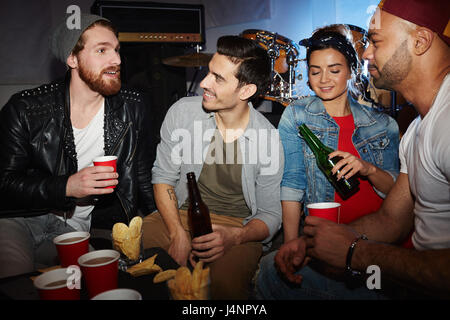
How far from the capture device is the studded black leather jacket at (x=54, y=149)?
6.39 feet

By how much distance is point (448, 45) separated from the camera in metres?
1.40

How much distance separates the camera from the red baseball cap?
1.38 m

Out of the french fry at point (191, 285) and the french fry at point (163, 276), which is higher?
the french fry at point (191, 285)

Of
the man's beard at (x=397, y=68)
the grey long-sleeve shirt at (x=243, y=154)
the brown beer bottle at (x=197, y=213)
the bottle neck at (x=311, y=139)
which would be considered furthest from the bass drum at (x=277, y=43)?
the brown beer bottle at (x=197, y=213)

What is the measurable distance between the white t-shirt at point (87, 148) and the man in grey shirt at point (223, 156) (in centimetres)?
40

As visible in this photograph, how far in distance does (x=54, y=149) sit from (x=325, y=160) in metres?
1.74

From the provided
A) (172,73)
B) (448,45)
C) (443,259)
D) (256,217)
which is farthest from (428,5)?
(172,73)

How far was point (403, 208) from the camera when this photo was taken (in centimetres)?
162

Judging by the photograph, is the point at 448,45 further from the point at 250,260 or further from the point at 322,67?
the point at 250,260

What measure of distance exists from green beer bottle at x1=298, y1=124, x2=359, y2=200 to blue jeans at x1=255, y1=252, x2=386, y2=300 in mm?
740

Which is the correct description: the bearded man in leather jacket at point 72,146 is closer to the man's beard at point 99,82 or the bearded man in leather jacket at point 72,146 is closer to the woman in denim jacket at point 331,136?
the man's beard at point 99,82

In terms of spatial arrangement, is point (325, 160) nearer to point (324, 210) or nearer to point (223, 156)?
point (223, 156)

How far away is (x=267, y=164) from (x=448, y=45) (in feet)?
3.59

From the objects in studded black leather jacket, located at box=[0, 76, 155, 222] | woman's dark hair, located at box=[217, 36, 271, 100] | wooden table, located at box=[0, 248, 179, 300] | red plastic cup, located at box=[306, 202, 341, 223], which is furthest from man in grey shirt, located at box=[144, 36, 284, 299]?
wooden table, located at box=[0, 248, 179, 300]
